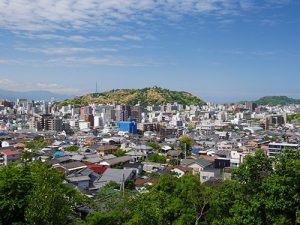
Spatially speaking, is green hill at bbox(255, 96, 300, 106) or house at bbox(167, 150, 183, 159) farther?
green hill at bbox(255, 96, 300, 106)

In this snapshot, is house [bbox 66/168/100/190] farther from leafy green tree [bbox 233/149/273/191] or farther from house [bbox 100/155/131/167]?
leafy green tree [bbox 233/149/273/191]

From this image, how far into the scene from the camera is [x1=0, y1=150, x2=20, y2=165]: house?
23.8 metres

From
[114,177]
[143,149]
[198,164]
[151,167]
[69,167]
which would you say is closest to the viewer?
[114,177]

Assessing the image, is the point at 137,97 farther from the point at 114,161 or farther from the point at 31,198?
the point at 31,198

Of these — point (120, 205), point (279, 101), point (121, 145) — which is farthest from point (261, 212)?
point (279, 101)

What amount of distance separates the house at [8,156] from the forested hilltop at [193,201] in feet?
52.1

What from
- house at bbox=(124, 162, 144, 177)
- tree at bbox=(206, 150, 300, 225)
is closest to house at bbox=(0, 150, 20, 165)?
house at bbox=(124, 162, 144, 177)

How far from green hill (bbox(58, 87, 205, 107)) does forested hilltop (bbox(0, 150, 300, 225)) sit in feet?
245

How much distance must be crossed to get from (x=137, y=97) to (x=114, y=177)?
7113cm

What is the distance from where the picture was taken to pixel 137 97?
288 ft

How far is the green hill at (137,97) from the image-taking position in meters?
85.6

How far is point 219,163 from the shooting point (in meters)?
22.1

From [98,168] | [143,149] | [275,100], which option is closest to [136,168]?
[98,168]

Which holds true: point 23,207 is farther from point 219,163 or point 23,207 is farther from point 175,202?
point 219,163
